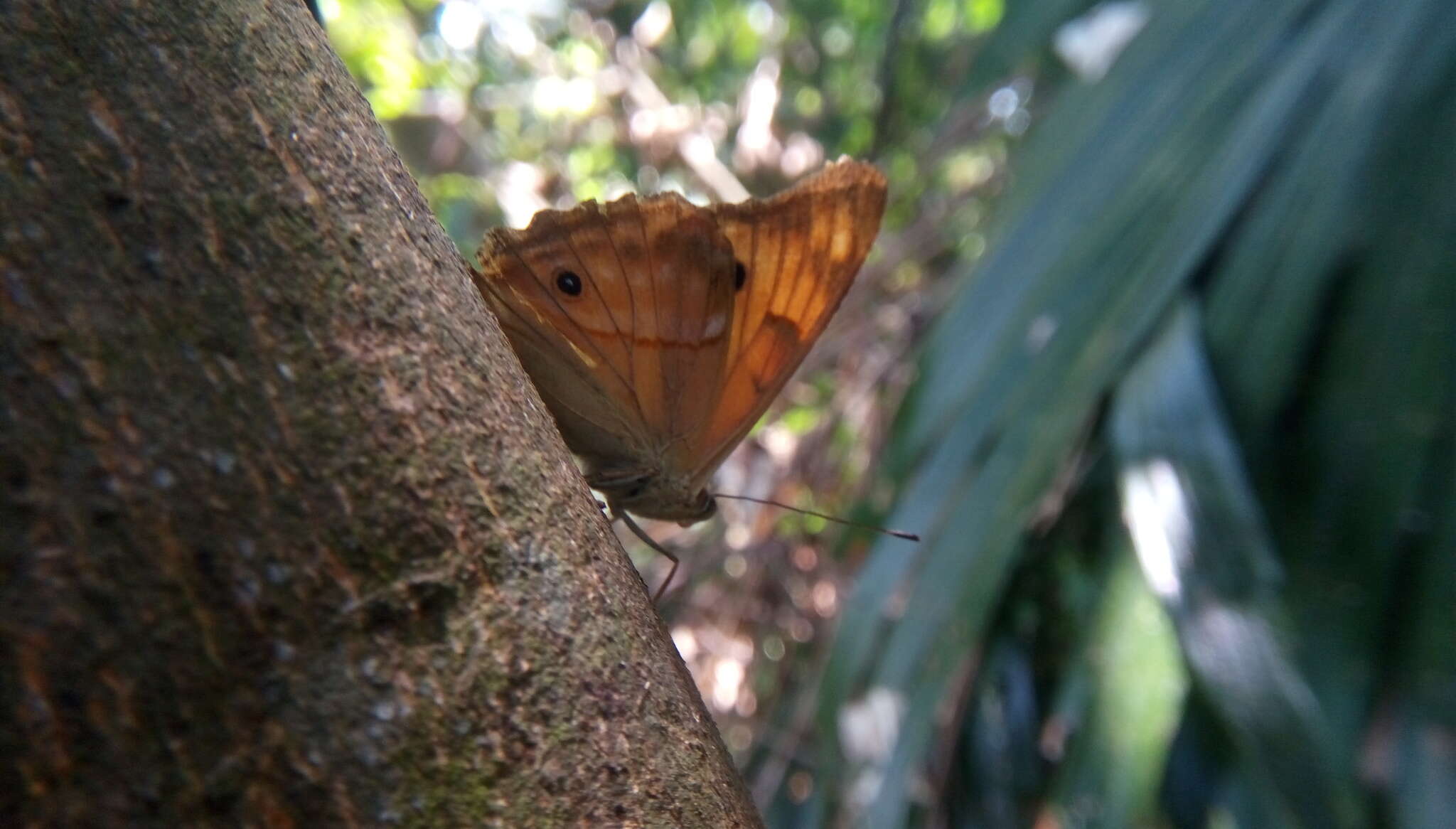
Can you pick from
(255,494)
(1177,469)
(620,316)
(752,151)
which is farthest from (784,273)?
(752,151)

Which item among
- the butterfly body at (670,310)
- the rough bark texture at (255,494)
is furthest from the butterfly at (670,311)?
the rough bark texture at (255,494)

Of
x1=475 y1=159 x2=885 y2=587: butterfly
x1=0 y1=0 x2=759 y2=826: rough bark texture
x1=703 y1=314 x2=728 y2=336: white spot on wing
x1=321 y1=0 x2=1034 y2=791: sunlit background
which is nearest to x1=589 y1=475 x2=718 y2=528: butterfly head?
x1=475 y1=159 x2=885 y2=587: butterfly

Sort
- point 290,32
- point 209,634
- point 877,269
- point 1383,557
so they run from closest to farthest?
1. point 209,634
2. point 290,32
3. point 1383,557
4. point 877,269

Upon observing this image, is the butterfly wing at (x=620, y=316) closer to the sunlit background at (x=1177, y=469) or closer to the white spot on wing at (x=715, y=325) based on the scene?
the white spot on wing at (x=715, y=325)

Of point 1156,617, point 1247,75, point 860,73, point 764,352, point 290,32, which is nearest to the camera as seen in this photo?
point 290,32

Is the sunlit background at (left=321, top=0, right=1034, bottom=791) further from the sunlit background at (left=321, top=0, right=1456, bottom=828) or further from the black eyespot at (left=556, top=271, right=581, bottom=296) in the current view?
the black eyespot at (left=556, top=271, right=581, bottom=296)

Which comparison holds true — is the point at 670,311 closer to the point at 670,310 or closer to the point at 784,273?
the point at 670,310

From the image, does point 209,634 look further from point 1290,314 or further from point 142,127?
point 1290,314

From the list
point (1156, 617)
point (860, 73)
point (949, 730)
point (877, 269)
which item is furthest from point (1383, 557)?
point (860, 73)
